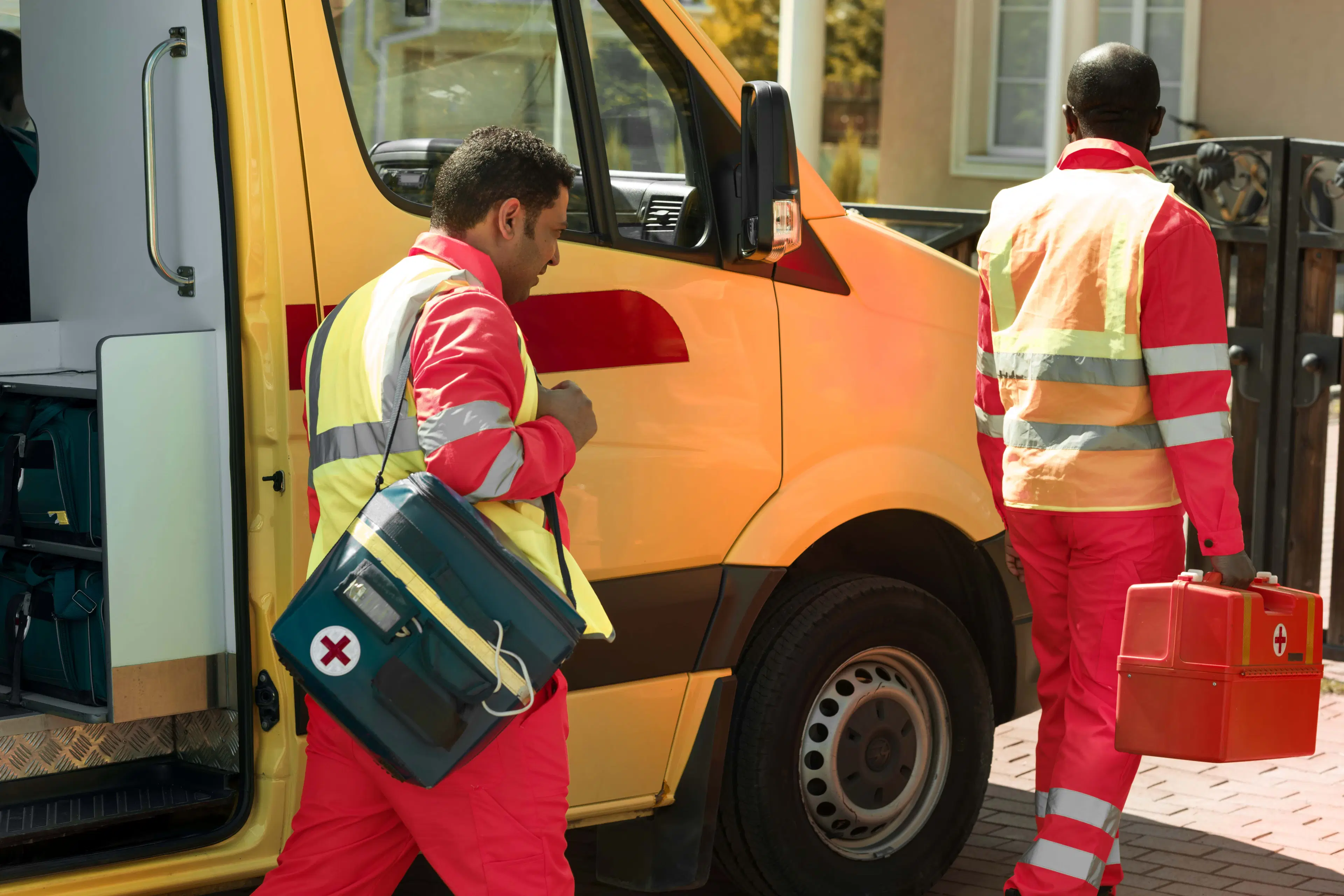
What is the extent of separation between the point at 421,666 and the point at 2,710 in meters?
1.24

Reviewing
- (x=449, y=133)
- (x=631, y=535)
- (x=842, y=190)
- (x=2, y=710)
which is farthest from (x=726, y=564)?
(x=842, y=190)

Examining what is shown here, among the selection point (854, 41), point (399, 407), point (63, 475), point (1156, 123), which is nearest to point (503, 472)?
point (399, 407)

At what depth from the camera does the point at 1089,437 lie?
3748 millimetres

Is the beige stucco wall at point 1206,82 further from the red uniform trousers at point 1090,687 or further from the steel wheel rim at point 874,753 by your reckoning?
the red uniform trousers at point 1090,687

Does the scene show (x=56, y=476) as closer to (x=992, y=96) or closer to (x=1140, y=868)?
(x=1140, y=868)

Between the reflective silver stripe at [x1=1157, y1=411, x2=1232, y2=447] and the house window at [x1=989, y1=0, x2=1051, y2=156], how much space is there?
40.3 ft

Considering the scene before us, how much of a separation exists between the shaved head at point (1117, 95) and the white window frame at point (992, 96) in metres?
11.1

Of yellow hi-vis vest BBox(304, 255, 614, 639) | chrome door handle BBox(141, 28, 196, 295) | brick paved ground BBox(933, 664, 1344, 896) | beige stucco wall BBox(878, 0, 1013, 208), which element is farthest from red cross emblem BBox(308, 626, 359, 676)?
beige stucco wall BBox(878, 0, 1013, 208)

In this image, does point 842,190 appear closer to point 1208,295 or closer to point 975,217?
point 975,217

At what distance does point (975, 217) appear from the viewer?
7645 millimetres

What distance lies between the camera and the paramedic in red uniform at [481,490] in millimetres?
2664

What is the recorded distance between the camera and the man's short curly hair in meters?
2.88

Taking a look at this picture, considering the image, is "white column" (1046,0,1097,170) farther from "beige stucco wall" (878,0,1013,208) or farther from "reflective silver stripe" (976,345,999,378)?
"reflective silver stripe" (976,345,999,378)

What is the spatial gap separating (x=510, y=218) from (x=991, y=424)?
1573 millimetres
